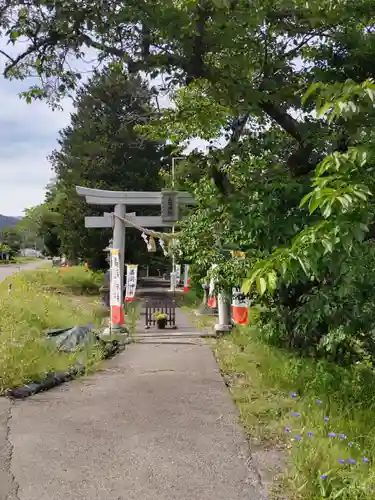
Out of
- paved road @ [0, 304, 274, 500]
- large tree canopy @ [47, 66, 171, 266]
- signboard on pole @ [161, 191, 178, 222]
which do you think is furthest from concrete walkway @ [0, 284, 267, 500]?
large tree canopy @ [47, 66, 171, 266]

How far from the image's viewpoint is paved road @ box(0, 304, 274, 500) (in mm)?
3604

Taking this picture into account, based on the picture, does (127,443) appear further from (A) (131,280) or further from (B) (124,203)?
(A) (131,280)

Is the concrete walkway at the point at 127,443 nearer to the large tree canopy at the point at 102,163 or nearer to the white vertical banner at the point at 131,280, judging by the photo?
the white vertical banner at the point at 131,280

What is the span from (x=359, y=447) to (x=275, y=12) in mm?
4642

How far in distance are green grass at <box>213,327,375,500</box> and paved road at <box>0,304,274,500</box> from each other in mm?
304

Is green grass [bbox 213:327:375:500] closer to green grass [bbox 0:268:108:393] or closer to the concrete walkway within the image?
the concrete walkway

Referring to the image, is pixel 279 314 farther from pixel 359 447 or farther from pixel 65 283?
pixel 65 283

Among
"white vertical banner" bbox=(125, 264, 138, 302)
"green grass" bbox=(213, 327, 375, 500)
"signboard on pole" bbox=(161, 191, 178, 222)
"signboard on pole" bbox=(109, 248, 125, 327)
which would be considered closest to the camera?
"green grass" bbox=(213, 327, 375, 500)

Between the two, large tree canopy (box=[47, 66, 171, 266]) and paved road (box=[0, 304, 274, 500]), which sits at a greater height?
large tree canopy (box=[47, 66, 171, 266])

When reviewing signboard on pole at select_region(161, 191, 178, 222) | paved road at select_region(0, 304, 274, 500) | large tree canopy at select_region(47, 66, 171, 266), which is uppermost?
large tree canopy at select_region(47, 66, 171, 266)

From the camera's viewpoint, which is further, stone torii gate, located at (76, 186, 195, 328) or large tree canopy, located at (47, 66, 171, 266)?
large tree canopy, located at (47, 66, 171, 266)

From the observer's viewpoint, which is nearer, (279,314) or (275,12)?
(275,12)

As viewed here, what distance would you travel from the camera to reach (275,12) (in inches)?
221

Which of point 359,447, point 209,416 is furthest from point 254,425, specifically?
point 359,447
